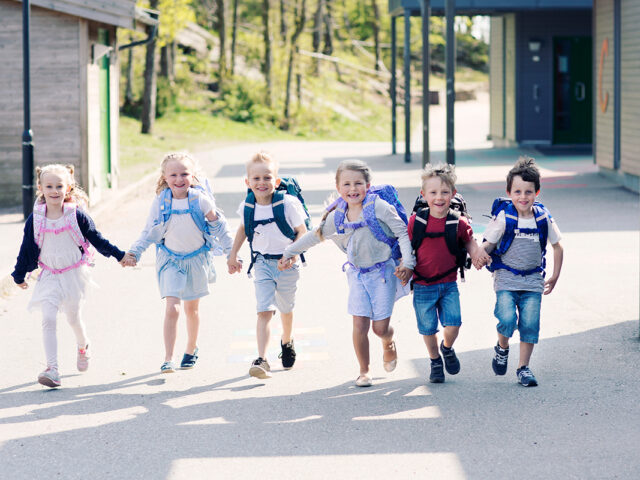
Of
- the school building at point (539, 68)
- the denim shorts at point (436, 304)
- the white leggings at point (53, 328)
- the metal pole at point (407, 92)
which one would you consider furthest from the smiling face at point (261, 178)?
the metal pole at point (407, 92)

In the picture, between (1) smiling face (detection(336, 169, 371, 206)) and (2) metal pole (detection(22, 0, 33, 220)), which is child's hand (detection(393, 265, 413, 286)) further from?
(2) metal pole (detection(22, 0, 33, 220))

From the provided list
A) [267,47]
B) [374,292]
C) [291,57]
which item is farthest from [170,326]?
[267,47]

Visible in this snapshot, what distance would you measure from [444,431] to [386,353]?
1.27 meters

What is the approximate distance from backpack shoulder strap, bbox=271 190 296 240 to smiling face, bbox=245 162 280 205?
66 mm

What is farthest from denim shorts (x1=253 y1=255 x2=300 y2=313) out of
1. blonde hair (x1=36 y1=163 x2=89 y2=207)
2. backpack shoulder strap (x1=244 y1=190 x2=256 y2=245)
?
blonde hair (x1=36 y1=163 x2=89 y2=207)

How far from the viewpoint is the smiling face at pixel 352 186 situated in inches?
266

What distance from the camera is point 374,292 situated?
6793 mm

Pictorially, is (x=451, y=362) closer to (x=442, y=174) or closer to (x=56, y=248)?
(x=442, y=174)

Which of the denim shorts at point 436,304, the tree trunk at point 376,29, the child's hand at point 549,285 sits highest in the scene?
the tree trunk at point 376,29

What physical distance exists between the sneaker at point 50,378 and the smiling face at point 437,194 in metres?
2.49

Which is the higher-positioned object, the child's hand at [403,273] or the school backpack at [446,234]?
the school backpack at [446,234]

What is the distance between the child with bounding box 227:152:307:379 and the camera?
711 cm

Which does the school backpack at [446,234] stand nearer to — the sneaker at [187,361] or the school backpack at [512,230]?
the school backpack at [512,230]

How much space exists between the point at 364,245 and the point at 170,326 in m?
1.44
